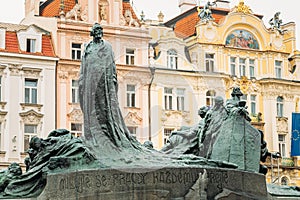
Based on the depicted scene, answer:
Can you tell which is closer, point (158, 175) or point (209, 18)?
point (158, 175)

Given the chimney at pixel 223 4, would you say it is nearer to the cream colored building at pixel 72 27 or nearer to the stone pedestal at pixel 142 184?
the cream colored building at pixel 72 27

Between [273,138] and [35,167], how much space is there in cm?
2902

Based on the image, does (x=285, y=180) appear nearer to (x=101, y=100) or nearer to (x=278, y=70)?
(x=278, y=70)

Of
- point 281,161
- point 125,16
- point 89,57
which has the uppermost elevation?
point 125,16

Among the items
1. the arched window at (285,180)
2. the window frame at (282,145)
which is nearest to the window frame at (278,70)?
the window frame at (282,145)

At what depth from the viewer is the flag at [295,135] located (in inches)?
1518

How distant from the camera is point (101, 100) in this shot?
13500 mm

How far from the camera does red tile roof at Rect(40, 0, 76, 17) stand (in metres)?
38.0

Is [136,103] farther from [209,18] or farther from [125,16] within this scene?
[209,18]

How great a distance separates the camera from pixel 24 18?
1615 inches

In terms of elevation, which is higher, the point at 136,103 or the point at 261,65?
the point at 261,65

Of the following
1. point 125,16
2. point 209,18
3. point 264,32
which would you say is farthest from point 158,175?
point 264,32

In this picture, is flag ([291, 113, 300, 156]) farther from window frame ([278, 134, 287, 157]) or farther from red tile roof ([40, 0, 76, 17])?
red tile roof ([40, 0, 76, 17])

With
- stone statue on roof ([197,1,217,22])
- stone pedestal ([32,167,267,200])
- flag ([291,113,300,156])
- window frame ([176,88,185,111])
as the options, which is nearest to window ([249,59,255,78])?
stone statue on roof ([197,1,217,22])
